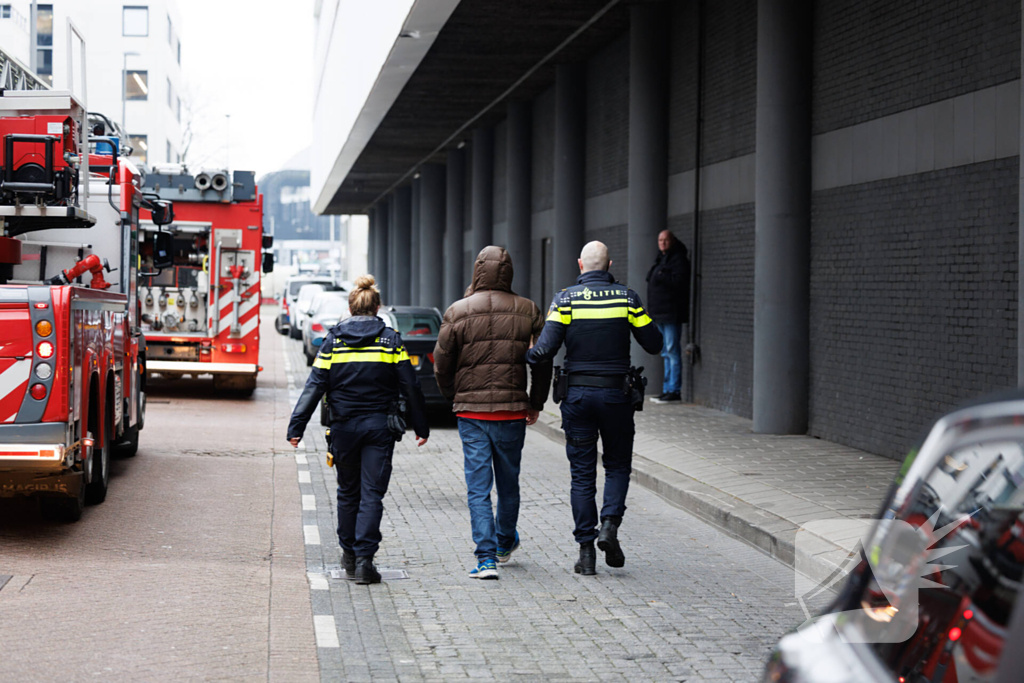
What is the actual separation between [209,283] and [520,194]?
9.34 m

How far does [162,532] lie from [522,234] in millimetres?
18809

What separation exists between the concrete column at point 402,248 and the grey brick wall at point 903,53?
3420 centimetres

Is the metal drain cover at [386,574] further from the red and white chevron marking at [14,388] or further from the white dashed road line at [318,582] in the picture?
the red and white chevron marking at [14,388]

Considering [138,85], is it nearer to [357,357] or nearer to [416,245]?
[416,245]

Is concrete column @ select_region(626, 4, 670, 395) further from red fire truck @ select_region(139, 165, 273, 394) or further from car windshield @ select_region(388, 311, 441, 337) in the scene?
red fire truck @ select_region(139, 165, 273, 394)

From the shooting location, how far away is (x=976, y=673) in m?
1.97

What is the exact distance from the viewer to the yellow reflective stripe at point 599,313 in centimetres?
757

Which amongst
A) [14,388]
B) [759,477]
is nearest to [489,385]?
[14,388]

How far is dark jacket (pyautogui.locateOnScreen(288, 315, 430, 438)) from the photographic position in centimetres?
737

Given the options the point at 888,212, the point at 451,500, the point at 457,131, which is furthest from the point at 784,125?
the point at 457,131

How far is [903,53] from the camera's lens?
11383 millimetres

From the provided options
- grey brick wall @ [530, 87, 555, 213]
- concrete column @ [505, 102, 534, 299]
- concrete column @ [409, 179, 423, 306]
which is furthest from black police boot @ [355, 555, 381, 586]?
concrete column @ [409, 179, 423, 306]

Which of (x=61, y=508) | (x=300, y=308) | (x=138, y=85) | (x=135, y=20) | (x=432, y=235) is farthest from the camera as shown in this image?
(x=135, y=20)

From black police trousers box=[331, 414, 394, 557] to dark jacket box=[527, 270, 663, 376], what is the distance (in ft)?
3.39
